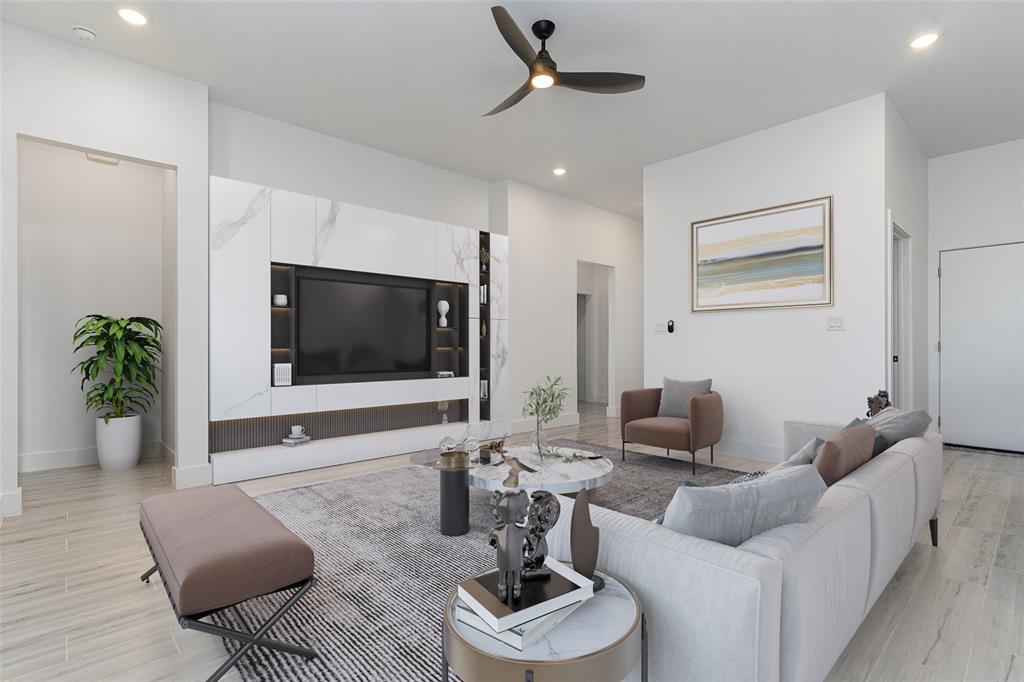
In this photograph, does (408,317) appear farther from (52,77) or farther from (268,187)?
(52,77)

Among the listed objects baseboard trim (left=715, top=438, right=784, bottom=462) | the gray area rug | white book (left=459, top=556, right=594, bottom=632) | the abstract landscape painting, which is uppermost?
the abstract landscape painting

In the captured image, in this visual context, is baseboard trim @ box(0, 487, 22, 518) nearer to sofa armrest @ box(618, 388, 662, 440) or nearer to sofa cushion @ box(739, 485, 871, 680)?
sofa cushion @ box(739, 485, 871, 680)

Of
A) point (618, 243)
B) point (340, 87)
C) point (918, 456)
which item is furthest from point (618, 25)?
point (618, 243)

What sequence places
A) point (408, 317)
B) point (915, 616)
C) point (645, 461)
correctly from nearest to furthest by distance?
point (915, 616) < point (645, 461) < point (408, 317)

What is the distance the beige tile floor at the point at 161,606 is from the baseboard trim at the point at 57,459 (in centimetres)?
Result: 95

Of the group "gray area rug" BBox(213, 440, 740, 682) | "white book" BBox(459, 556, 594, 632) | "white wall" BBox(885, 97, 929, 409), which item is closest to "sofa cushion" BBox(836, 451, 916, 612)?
"white book" BBox(459, 556, 594, 632)

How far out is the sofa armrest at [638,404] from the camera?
4832mm

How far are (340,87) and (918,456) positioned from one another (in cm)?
448

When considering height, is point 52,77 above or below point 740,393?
above

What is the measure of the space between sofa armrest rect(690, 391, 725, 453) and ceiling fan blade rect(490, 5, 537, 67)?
2.89 metres

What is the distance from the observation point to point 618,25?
3236mm

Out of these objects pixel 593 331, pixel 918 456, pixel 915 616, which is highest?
pixel 593 331

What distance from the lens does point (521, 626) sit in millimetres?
1152

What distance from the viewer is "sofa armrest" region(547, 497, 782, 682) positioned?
1149 mm
